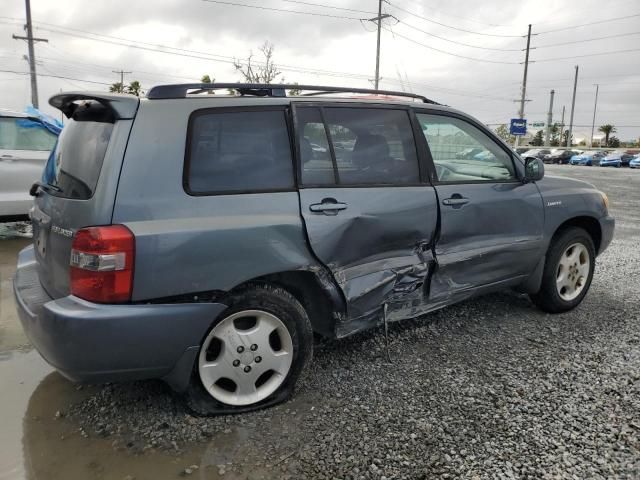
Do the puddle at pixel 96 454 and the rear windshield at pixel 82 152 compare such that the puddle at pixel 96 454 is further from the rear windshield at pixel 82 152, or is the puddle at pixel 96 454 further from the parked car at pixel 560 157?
the parked car at pixel 560 157

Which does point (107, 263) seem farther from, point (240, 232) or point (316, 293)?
point (316, 293)

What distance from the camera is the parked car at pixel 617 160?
43.0 meters

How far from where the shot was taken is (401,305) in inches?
133

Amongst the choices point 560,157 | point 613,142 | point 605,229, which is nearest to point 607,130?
point 613,142

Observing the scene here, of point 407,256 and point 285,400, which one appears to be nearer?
point 285,400

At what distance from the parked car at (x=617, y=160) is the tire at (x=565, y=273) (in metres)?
45.1

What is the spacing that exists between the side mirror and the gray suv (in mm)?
419

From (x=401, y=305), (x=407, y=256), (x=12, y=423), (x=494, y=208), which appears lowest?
(x=12, y=423)

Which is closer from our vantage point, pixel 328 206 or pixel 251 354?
pixel 251 354

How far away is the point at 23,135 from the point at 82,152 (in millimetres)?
4885

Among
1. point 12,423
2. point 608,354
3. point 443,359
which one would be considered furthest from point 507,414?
point 12,423

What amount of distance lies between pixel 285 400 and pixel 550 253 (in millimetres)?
2572

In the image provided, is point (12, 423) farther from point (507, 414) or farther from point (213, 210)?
point (507, 414)

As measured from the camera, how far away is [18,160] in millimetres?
6590
